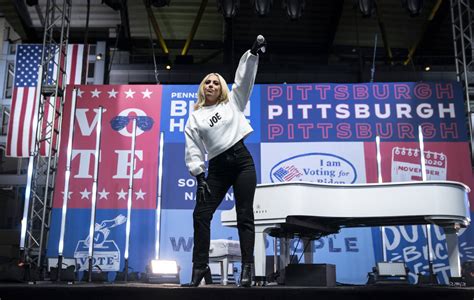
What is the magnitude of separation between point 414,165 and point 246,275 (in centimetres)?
484

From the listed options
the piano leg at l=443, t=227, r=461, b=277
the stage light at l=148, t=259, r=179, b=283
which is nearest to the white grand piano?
the piano leg at l=443, t=227, r=461, b=277

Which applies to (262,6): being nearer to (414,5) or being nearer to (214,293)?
(414,5)

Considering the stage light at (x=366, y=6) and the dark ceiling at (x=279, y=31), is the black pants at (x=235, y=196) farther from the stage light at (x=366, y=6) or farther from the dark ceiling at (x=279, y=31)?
the dark ceiling at (x=279, y=31)

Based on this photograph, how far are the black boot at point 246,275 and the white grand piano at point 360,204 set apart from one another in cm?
105

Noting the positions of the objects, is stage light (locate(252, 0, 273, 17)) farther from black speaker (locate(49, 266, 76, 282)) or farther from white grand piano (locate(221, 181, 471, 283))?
black speaker (locate(49, 266, 76, 282))

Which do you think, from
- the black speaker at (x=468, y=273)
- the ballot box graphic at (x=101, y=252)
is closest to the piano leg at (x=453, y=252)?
the black speaker at (x=468, y=273)

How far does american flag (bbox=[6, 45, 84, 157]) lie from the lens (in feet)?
29.6

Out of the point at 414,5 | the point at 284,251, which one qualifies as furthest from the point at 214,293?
the point at 414,5

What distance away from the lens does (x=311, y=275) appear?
10.6ft

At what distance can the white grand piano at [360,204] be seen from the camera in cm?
376

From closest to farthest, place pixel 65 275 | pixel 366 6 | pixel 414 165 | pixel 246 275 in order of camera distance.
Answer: pixel 246 275 → pixel 65 275 → pixel 414 165 → pixel 366 6

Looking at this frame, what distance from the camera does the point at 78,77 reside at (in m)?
10.3

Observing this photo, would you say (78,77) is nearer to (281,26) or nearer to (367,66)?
(281,26)

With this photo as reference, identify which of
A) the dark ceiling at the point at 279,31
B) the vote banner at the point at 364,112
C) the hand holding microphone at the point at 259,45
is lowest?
the hand holding microphone at the point at 259,45
